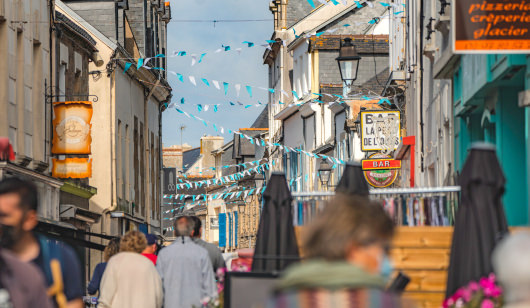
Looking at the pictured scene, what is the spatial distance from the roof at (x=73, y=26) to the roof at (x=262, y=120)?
31960 millimetres

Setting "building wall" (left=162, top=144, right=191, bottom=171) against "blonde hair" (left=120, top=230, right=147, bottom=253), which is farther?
"building wall" (left=162, top=144, right=191, bottom=171)

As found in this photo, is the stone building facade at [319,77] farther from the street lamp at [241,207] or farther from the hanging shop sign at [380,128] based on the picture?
the street lamp at [241,207]

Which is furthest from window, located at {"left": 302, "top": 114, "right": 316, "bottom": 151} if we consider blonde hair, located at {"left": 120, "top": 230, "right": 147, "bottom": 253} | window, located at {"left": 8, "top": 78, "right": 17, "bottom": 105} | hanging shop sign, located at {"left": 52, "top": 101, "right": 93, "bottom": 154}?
blonde hair, located at {"left": 120, "top": 230, "right": 147, "bottom": 253}

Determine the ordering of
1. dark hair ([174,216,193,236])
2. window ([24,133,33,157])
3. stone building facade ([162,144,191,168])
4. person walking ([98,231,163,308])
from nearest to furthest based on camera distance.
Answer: person walking ([98,231,163,308]), dark hair ([174,216,193,236]), window ([24,133,33,157]), stone building facade ([162,144,191,168])

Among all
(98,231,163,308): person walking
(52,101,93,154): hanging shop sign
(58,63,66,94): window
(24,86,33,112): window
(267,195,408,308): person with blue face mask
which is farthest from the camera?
(58,63,66,94): window

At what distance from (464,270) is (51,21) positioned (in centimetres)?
1875

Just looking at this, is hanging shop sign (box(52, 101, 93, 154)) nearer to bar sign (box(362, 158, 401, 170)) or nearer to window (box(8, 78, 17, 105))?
window (box(8, 78, 17, 105))

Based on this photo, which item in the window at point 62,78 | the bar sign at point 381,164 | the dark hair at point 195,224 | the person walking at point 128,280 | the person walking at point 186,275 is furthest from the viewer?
the window at point 62,78

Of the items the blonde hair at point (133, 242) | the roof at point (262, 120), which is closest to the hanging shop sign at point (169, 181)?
the roof at point (262, 120)

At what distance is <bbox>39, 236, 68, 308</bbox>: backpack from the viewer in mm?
6295

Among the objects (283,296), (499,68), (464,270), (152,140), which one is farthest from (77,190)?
(283,296)

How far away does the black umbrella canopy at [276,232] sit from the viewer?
1094 centimetres

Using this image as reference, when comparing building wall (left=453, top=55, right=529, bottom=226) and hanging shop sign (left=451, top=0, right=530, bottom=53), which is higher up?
hanging shop sign (left=451, top=0, right=530, bottom=53)

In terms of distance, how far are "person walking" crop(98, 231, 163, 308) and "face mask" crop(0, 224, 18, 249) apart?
5322 millimetres
